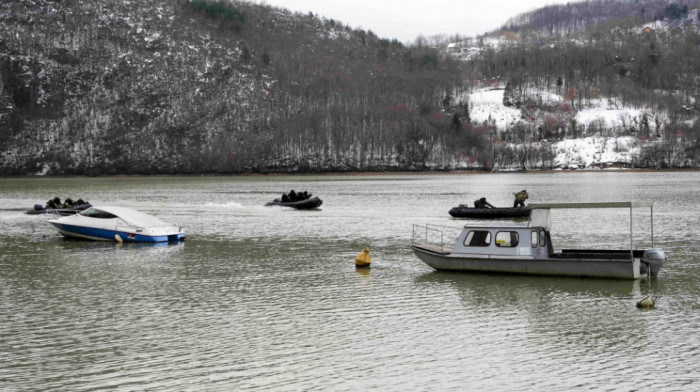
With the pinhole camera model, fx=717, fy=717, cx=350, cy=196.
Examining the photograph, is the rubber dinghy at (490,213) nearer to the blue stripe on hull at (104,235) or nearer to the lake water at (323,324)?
the lake water at (323,324)

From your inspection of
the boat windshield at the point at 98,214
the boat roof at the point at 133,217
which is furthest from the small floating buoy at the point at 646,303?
the boat windshield at the point at 98,214

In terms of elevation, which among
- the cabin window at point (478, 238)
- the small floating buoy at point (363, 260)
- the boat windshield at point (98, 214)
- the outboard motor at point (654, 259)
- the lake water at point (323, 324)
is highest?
the boat windshield at point (98, 214)

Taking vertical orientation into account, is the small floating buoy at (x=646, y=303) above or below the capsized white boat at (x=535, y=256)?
below

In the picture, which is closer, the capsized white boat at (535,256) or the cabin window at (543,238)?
the capsized white boat at (535,256)

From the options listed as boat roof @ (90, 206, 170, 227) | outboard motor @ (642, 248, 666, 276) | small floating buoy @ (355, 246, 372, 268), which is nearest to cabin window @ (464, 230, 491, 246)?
small floating buoy @ (355, 246, 372, 268)

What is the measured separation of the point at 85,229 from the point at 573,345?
36061mm

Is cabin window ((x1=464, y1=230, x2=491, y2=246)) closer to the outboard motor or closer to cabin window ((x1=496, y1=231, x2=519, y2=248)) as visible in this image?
cabin window ((x1=496, y1=231, x2=519, y2=248))

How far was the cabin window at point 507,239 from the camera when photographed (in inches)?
1281

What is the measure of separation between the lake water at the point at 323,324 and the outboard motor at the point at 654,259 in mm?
598

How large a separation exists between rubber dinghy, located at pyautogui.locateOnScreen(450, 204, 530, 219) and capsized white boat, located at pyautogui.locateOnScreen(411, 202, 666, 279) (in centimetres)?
3042

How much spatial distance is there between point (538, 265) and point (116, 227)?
91.1ft

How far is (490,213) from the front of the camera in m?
65.1

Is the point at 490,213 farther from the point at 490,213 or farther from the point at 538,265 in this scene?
the point at 538,265

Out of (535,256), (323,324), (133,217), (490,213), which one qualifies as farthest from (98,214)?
(490,213)
